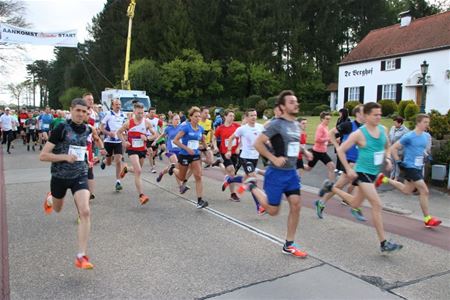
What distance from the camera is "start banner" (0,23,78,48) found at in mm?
18125

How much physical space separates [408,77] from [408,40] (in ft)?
12.0

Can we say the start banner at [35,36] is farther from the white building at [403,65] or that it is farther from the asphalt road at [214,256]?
the white building at [403,65]

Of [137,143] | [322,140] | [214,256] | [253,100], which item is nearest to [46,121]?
[137,143]

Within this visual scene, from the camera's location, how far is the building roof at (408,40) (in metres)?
31.3

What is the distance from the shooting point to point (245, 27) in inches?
1916

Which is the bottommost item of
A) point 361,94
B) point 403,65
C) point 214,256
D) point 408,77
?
point 214,256

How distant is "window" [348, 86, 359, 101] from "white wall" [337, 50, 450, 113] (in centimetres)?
36

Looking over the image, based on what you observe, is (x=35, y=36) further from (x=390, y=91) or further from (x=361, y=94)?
(x=361, y=94)

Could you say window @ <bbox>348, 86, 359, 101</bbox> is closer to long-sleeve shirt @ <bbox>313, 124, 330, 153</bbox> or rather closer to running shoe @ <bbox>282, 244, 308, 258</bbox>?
long-sleeve shirt @ <bbox>313, 124, 330, 153</bbox>

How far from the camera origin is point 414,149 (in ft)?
21.7

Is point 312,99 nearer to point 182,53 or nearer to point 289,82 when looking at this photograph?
point 289,82

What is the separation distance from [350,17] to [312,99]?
46.2 ft

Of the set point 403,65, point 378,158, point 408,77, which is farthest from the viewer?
point 403,65

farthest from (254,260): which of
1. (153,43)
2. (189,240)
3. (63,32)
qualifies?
(153,43)
